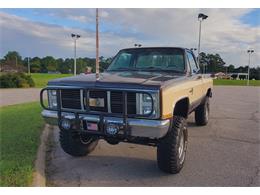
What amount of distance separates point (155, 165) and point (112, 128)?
1278 mm

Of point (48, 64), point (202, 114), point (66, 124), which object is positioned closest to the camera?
point (66, 124)

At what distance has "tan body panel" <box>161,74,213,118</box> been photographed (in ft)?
13.8

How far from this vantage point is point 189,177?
4.58 metres

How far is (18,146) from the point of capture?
5582 mm

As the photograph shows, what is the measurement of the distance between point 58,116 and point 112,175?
3.86 ft

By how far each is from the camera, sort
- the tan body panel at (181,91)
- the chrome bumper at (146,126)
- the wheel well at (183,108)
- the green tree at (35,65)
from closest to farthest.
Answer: the chrome bumper at (146,126)
the tan body panel at (181,91)
the wheel well at (183,108)
the green tree at (35,65)

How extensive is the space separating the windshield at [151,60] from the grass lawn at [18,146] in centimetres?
213

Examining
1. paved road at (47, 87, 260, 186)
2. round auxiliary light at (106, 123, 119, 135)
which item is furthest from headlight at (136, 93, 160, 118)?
paved road at (47, 87, 260, 186)

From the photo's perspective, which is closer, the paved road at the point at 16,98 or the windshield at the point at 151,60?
the windshield at the point at 151,60

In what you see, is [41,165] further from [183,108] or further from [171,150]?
[183,108]

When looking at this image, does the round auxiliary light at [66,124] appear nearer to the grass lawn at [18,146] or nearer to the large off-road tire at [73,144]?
the large off-road tire at [73,144]

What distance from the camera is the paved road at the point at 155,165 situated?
442 cm

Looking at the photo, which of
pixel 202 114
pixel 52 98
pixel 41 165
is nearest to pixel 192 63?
pixel 202 114

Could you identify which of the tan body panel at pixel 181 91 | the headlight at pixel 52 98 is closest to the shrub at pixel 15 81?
the tan body panel at pixel 181 91
